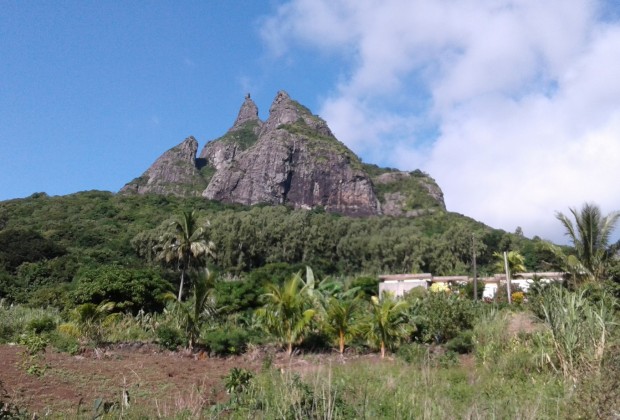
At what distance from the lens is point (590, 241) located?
1978cm

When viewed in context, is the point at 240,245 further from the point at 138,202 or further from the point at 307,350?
the point at 307,350

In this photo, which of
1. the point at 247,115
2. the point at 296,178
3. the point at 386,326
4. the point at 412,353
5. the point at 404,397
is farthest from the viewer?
the point at 247,115

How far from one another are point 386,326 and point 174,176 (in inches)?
4339

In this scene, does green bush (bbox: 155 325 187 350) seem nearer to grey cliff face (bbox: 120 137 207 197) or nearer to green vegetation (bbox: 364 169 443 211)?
green vegetation (bbox: 364 169 443 211)

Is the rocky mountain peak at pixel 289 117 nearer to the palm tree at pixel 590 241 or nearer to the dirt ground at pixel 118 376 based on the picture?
the palm tree at pixel 590 241

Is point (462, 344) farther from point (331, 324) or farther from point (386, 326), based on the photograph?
point (331, 324)

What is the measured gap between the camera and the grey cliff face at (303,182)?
100463 millimetres

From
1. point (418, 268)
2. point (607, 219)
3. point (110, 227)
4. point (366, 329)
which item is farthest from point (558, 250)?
point (110, 227)

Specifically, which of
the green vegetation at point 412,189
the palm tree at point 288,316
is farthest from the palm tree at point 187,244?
the green vegetation at point 412,189

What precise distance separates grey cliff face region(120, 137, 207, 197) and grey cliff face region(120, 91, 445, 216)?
0.21 m

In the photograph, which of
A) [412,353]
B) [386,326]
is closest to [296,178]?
[386,326]

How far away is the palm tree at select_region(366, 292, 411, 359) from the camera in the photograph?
40.1 feet

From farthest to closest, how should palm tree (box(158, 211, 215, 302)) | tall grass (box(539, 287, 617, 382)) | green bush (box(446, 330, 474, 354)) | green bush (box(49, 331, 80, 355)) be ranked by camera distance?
palm tree (box(158, 211, 215, 302)), green bush (box(49, 331, 80, 355)), green bush (box(446, 330, 474, 354)), tall grass (box(539, 287, 617, 382))

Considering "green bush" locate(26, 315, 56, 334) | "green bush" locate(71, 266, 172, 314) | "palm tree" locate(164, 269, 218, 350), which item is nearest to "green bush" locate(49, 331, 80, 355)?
"green bush" locate(26, 315, 56, 334)
